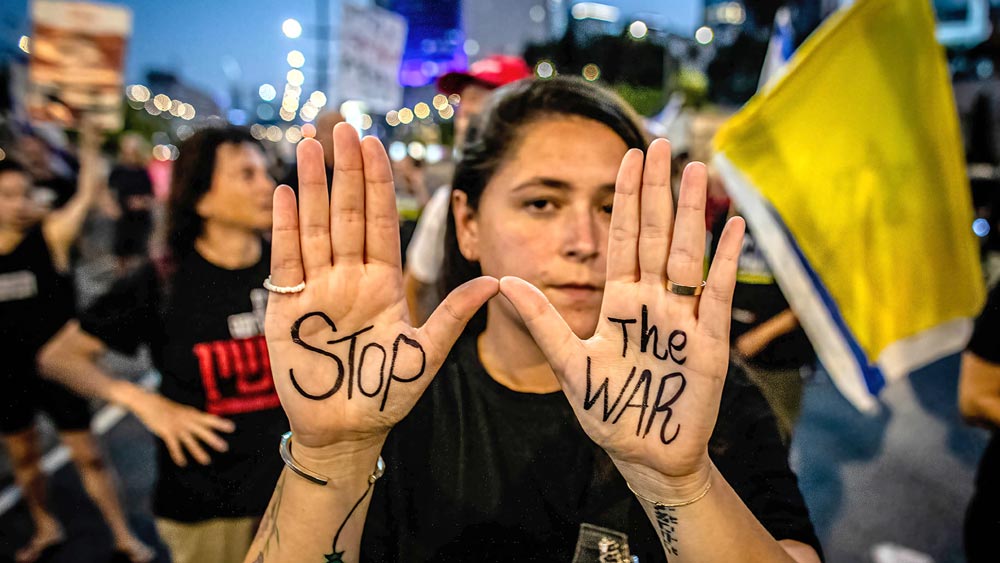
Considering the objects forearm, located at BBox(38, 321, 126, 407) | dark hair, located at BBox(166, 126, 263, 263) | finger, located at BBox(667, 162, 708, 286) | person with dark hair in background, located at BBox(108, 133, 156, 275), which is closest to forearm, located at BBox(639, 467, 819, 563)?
finger, located at BBox(667, 162, 708, 286)

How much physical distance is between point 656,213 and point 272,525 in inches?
37.4

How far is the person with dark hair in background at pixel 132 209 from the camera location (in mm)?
9000

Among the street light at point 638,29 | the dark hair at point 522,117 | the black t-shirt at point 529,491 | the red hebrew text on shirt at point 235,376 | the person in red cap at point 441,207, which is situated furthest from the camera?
the street light at point 638,29

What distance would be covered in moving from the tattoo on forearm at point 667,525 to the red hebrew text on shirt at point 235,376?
62.9 inches

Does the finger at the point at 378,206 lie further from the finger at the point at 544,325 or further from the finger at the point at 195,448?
the finger at the point at 195,448

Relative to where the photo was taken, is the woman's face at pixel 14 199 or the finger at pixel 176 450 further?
the woman's face at pixel 14 199

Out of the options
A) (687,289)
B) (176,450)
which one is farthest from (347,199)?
(176,450)

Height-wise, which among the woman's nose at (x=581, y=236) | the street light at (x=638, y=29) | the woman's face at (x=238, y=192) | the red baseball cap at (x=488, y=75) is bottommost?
the woman's nose at (x=581, y=236)

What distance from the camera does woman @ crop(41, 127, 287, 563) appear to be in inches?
83.3

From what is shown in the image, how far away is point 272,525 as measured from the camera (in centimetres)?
114

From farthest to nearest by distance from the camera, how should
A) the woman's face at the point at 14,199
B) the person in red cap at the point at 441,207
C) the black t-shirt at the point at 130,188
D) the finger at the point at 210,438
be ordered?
the black t-shirt at the point at 130,188
the woman's face at the point at 14,199
the person in red cap at the point at 441,207
the finger at the point at 210,438

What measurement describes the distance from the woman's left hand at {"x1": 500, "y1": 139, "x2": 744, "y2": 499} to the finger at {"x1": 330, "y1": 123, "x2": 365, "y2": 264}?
0.98 ft

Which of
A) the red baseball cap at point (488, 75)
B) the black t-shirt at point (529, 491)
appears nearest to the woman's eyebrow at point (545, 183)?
the black t-shirt at point (529, 491)

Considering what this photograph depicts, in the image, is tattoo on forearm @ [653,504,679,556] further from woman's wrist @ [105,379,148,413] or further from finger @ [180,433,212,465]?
woman's wrist @ [105,379,148,413]
